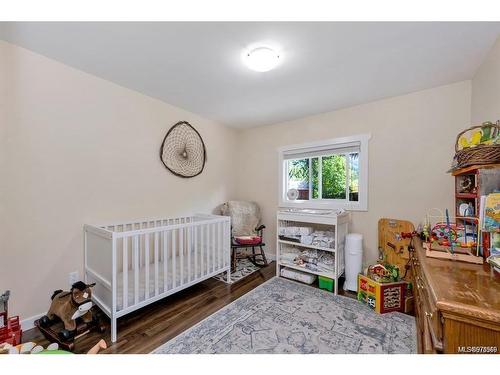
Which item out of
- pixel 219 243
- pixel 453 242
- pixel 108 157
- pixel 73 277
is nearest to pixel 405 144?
pixel 453 242

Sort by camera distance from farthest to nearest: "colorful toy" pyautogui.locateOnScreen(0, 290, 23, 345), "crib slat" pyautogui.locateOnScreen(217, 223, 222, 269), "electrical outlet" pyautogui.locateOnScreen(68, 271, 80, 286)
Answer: "crib slat" pyautogui.locateOnScreen(217, 223, 222, 269)
"electrical outlet" pyautogui.locateOnScreen(68, 271, 80, 286)
"colorful toy" pyautogui.locateOnScreen(0, 290, 23, 345)

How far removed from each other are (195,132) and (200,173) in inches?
22.5

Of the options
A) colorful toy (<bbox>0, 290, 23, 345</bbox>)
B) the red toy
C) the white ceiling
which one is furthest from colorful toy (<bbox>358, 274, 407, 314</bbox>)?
colorful toy (<bbox>0, 290, 23, 345</bbox>)

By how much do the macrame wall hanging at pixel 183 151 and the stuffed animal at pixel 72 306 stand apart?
57.7 inches

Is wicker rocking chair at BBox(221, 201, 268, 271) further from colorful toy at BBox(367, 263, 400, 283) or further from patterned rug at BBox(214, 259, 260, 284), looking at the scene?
colorful toy at BBox(367, 263, 400, 283)

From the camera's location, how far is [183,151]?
2781mm

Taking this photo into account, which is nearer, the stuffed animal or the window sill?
the stuffed animal

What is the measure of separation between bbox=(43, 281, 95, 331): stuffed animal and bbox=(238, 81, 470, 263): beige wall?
271cm

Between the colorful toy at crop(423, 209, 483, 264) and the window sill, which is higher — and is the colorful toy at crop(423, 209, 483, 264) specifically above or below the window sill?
below

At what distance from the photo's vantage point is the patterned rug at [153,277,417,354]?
4.82 feet

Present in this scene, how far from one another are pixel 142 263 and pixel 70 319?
83cm

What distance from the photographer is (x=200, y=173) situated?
3.04 metres
